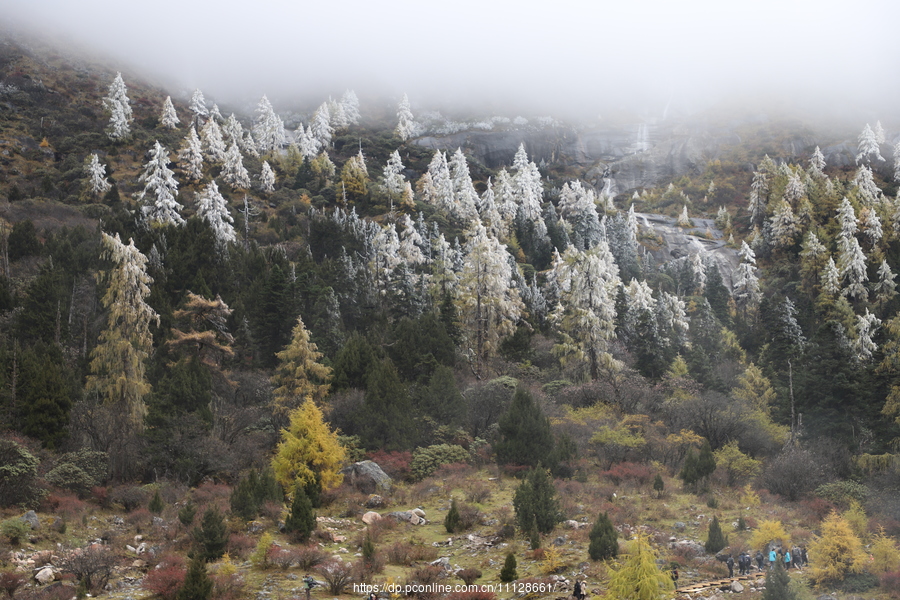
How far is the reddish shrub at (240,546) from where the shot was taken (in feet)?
67.3

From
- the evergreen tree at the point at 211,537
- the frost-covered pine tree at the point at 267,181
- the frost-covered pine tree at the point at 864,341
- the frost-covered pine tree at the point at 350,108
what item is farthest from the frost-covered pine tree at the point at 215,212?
the frost-covered pine tree at the point at 350,108

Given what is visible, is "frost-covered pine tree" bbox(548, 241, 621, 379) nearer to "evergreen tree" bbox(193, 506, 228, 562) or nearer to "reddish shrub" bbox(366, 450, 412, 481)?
"reddish shrub" bbox(366, 450, 412, 481)

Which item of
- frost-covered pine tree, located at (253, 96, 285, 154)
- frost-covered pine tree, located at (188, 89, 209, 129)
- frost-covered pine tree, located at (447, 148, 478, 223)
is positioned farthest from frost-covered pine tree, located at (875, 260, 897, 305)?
frost-covered pine tree, located at (188, 89, 209, 129)

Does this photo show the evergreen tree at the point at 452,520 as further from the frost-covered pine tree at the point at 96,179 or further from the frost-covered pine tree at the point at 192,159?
the frost-covered pine tree at the point at 192,159

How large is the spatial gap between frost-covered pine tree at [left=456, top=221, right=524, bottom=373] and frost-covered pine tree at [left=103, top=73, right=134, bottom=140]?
7128 centimetres

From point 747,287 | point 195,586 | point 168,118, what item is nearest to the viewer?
point 195,586

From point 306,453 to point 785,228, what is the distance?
77.8 meters

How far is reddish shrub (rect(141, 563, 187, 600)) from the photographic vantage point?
52.9 feet

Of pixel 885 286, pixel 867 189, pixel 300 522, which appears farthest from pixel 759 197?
Answer: pixel 300 522

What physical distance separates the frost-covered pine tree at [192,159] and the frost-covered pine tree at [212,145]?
23.5 ft

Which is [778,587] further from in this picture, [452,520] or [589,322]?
[589,322]

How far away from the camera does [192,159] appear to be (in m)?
90.2

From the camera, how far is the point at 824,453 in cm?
3925

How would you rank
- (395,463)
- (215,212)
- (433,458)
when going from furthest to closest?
(215,212)
(433,458)
(395,463)
